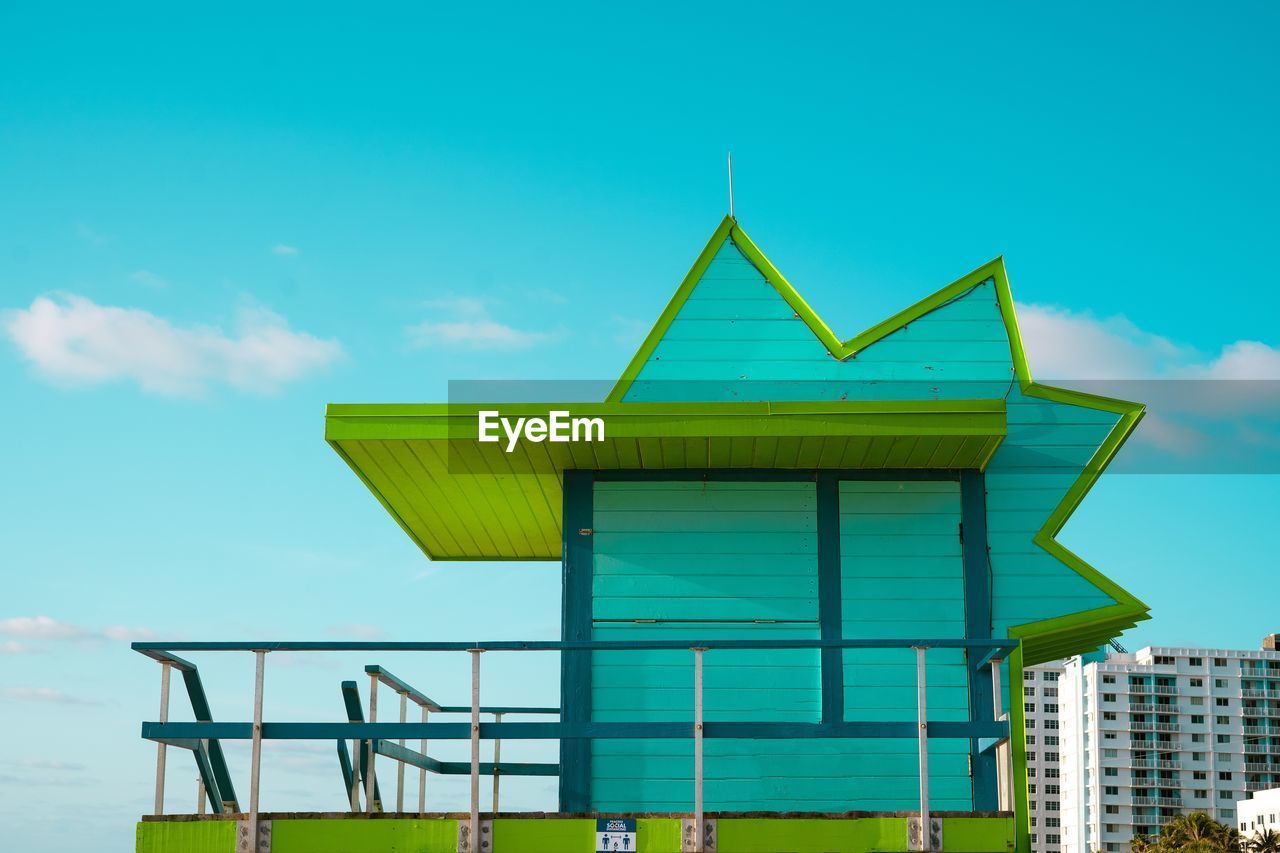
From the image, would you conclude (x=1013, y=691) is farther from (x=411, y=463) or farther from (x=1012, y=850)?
(x=411, y=463)

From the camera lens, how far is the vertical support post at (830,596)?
12219 millimetres

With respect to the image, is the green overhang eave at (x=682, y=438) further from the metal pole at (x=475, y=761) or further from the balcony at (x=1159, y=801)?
the balcony at (x=1159, y=801)

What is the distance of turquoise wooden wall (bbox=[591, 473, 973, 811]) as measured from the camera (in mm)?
11953

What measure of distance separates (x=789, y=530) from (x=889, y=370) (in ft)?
6.39

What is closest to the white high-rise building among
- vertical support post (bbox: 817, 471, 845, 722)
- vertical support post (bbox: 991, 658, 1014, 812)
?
vertical support post (bbox: 817, 471, 845, 722)

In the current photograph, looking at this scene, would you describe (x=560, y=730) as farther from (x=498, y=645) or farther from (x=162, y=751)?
(x=162, y=751)

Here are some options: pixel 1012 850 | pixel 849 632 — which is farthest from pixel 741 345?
pixel 1012 850

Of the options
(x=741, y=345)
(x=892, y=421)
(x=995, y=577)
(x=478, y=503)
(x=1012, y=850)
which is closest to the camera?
(x=1012, y=850)

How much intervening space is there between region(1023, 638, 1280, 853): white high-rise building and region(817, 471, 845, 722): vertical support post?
134866mm

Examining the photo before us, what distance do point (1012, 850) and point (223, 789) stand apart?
5686 mm

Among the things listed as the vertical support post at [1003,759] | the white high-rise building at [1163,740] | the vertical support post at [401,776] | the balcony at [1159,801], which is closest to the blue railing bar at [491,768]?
the vertical support post at [401,776]

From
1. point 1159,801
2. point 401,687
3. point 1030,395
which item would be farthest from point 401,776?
point 1159,801

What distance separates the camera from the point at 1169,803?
455 feet

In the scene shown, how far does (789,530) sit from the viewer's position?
41.2 ft
